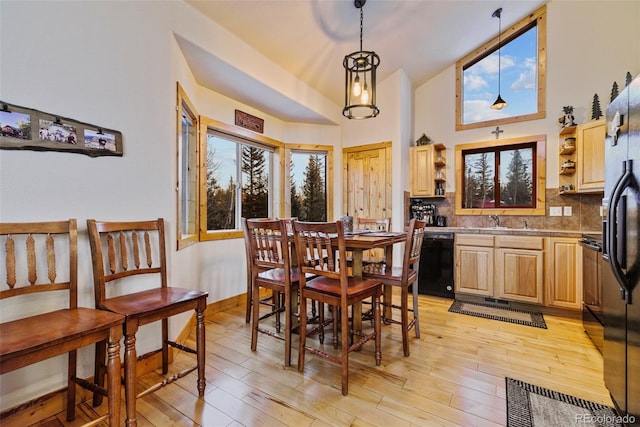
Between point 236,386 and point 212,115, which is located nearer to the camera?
point 236,386

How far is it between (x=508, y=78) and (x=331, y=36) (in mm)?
2707

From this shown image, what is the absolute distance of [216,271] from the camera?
337 cm

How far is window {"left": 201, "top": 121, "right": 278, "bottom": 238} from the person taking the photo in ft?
11.3

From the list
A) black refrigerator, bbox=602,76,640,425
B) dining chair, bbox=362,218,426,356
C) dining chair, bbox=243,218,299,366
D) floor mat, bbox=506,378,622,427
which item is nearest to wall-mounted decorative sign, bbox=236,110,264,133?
dining chair, bbox=243,218,299,366

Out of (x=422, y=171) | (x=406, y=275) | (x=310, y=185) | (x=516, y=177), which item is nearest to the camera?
(x=406, y=275)

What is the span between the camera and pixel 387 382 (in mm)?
1941

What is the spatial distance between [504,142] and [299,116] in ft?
9.61

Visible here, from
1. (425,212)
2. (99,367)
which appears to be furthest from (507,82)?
(99,367)

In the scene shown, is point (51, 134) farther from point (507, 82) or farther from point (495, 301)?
point (507, 82)

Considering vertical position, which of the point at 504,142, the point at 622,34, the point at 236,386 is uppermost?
the point at 622,34

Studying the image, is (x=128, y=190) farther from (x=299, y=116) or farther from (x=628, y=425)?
(x=628, y=425)

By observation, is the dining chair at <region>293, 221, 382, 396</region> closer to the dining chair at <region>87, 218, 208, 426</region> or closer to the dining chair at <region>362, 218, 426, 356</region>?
the dining chair at <region>362, 218, 426, 356</region>

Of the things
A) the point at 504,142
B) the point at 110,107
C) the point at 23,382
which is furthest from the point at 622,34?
the point at 23,382

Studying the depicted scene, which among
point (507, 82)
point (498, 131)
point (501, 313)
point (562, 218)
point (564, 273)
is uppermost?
point (507, 82)
